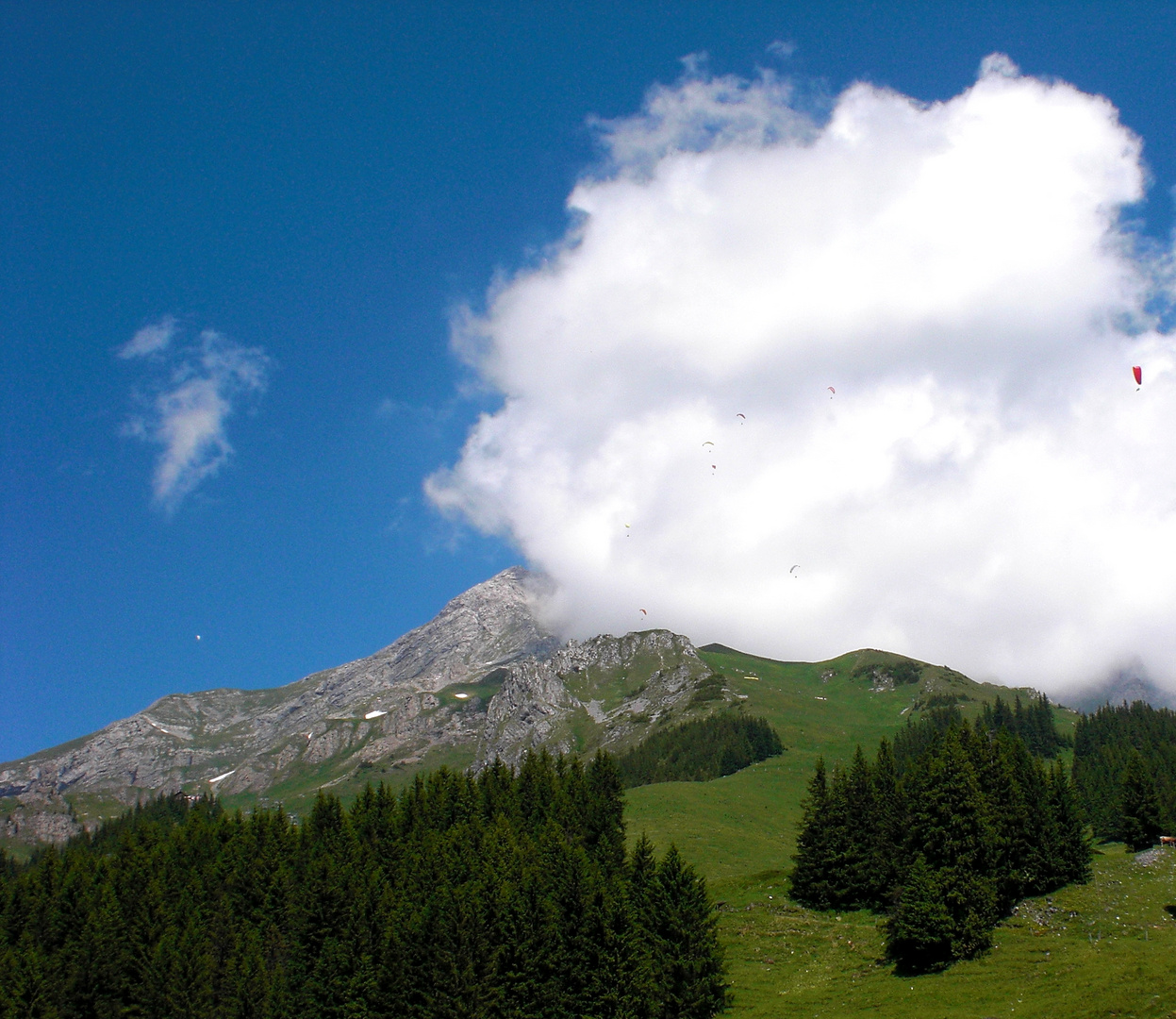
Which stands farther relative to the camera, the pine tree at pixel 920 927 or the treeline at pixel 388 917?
the pine tree at pixel 920 927

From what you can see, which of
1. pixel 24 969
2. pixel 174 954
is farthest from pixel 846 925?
pixel 24 969

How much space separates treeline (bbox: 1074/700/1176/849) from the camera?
Answer: 87.9 metres

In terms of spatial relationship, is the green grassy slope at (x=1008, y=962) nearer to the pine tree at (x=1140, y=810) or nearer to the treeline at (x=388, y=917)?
the pine tree at (x=1140, y=810)

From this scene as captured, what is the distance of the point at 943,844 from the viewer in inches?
2736

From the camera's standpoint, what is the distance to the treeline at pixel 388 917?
59.2 m

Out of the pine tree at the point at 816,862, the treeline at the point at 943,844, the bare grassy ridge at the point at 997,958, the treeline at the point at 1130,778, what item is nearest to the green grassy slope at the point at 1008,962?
the bare grassy ridge at the point at 997,958

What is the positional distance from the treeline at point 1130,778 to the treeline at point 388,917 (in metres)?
51.6

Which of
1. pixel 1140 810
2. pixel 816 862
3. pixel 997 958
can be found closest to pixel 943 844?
pixel 997 958

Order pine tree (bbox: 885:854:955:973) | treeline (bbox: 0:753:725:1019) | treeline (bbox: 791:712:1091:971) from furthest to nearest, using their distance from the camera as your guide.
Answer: treeline (bbox: 791:712:1091:971) < pine tree (bbox: 885:854:955:973) < treeline (bbox: 0:753:725:1019)

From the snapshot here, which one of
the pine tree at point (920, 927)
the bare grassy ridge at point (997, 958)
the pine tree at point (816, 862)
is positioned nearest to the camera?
the bare grassy ridge at point (997, 958)

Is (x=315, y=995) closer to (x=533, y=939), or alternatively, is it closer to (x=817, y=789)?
(x=533, y=939)

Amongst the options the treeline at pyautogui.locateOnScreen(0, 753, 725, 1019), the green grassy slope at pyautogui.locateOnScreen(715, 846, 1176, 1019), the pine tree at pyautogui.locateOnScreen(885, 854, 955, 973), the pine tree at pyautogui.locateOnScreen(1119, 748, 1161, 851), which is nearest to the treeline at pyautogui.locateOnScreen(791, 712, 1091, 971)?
the pine tree at pyautogui.locateOnScreen(885, 854, 955, 973)

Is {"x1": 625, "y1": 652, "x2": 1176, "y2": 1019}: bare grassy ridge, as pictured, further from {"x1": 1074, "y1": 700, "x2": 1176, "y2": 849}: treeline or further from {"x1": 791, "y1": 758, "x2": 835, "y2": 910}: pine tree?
{"x1": 1074, "y1": 700, "x2": 1176, "y2": 849}: treeline

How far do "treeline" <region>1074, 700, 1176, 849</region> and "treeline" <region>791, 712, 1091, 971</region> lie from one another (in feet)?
31.1
